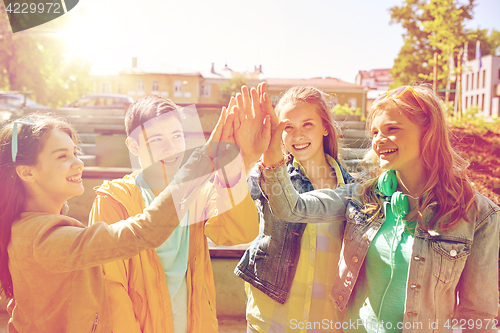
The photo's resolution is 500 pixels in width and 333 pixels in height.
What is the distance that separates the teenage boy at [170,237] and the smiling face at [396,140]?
62 cm

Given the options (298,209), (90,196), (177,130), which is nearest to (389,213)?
(298,209)

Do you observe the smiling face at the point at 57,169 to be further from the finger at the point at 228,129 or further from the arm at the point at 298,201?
the arm at the point at 298,201

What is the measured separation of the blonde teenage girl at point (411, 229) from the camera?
1.42 metres

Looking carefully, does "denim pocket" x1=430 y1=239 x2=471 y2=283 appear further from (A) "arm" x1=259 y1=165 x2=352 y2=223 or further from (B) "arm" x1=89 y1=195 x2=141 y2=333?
(B) "arm" x1=89 y1=195 x2=141 y2=333

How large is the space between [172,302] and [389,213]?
3.46 feet

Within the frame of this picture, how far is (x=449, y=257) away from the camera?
56.0 inches

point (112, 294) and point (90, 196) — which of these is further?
point (90, 196)

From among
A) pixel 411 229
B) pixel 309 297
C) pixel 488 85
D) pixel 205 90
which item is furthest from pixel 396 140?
pixel 488 85

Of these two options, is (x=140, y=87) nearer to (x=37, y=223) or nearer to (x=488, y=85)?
(x=37, y=223)

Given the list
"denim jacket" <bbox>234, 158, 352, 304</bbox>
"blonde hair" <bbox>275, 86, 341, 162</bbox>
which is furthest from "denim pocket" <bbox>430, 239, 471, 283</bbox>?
"blonde hair" <bbox>275, 86, 341, 162</bbox>

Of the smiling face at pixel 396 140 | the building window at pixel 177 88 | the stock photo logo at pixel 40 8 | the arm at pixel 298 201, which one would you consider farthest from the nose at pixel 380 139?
the building window at pixel 177 88

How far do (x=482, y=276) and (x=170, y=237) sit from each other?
4.28ft

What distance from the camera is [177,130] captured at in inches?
62.7

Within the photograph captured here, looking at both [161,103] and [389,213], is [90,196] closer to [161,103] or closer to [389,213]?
[161,103]
